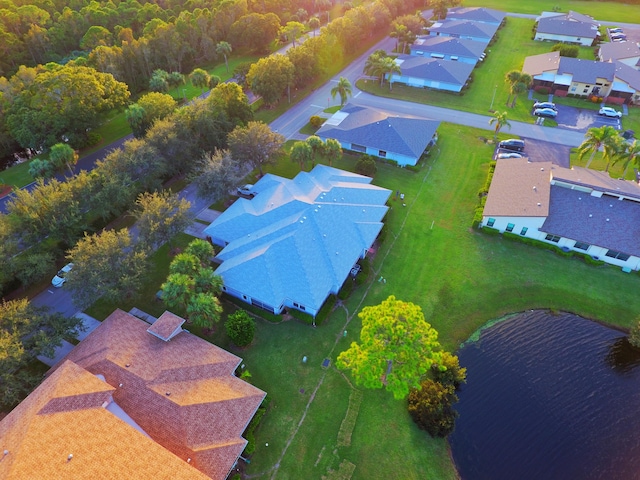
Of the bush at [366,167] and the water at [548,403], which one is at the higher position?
the bush at [366,167]

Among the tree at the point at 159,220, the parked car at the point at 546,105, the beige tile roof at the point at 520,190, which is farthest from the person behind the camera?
the parked car at the point at 546,105

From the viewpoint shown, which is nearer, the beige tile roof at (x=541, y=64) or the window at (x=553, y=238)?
the window at (x=553, y=238)

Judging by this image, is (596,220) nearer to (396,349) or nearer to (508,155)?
(508,155)

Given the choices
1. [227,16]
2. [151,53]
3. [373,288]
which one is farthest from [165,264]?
[227,16]

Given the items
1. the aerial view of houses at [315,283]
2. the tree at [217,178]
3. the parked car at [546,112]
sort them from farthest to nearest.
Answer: the parked car at [546,112] < the tree at [217,178] < the aerial view of houses at [315,283]

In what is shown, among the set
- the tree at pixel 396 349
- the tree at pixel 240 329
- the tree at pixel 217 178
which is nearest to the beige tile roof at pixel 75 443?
the tree at pixel 240 329

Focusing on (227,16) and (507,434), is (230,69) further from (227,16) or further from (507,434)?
(507,434)

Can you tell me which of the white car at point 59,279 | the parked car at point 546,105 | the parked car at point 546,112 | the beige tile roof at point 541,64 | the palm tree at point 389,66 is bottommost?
the parked car at point 546,112

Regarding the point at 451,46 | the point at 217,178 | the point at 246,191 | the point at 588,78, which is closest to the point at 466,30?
the point at 451,46

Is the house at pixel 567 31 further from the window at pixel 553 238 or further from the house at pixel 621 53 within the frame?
the window at pixel 553 238
